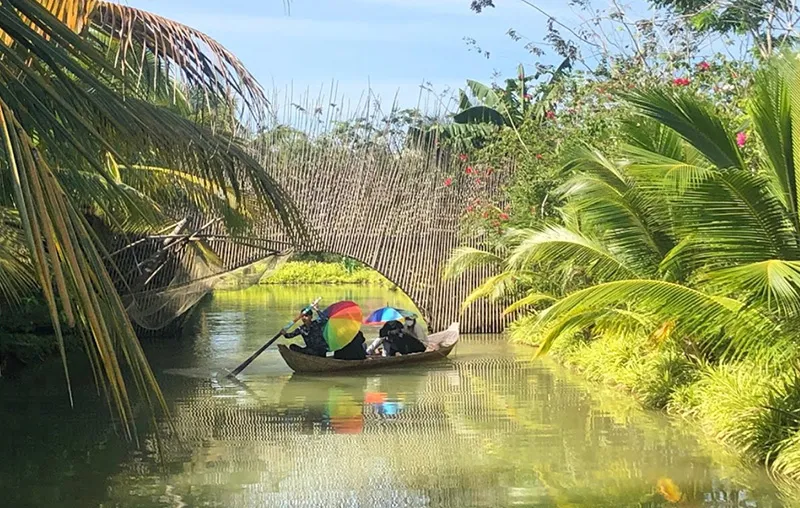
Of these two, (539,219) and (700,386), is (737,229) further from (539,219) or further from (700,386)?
(539,219)

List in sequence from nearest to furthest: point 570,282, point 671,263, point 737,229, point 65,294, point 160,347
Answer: point 65,294 → point 737,229 → point 671,263 → point 570,282 → point 160,347

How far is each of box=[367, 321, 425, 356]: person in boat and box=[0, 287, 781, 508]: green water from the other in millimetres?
445

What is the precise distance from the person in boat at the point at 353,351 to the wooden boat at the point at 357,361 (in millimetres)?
119

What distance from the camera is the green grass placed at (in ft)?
102

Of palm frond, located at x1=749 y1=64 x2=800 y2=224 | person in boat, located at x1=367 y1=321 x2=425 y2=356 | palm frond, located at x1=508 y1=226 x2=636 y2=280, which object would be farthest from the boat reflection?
palm frond, located at x1=749 y1=64 x2=800 y2=224

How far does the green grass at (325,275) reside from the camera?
3102 cm

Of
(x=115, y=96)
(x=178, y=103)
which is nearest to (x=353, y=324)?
(x=178, y=103)

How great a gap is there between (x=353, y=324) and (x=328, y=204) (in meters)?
4.08

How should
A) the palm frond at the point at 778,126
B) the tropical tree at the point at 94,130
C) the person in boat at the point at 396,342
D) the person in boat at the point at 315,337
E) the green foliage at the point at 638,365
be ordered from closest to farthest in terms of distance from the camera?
the tropical tree at the point at 94,130, the palm frond at the point at 778,126, the green foliage at the point at 638,365, the person in boat at the point at 315,337, the person in boat at the point at 396,342

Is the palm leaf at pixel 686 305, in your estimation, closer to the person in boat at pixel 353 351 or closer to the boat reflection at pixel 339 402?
the boat reflection at pixel 339 402

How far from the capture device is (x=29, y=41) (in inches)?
83.4

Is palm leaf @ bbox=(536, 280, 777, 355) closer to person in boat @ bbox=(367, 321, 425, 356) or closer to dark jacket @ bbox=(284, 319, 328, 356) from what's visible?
dark jacket @ bbox=(284, 319, 328, 356)

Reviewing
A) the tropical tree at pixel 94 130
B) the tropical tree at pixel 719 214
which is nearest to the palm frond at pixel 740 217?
the tropical tree at pixel 719 214

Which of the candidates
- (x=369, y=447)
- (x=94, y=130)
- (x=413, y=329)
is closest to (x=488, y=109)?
(x=413, y=329)
